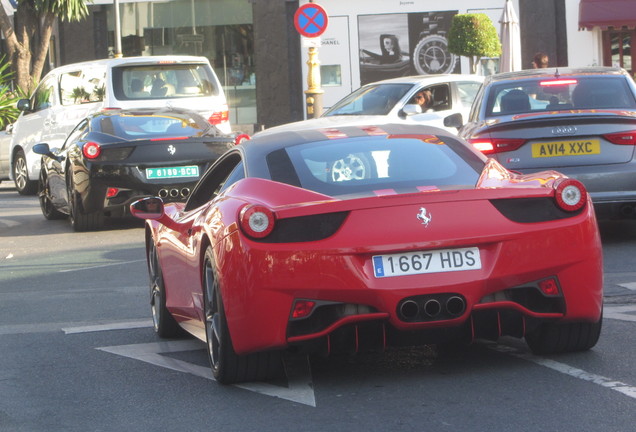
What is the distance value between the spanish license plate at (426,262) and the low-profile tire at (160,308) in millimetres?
2284

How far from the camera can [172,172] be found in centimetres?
1454

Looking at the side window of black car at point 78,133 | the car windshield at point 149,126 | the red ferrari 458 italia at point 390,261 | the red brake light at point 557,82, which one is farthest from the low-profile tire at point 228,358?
the side window of black car at point 78,133

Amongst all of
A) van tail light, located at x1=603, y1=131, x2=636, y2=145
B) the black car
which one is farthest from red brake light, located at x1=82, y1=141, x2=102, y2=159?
van tail light, located at x1=603, y1=131, x2=636, y2=145

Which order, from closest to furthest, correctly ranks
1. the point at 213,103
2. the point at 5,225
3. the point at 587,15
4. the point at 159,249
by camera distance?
the point at 159,249 < the point at 5,225 < the point at 213,103 < the point at 587,15

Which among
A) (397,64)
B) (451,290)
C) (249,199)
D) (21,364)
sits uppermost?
(397,64)

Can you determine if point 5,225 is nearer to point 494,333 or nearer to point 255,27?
point 494,333

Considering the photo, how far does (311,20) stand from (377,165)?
16.4 m

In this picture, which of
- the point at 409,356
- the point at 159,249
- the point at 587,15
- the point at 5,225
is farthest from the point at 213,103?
the point at 587,15

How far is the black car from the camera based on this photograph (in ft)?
47.6

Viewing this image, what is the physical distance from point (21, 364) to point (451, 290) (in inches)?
101

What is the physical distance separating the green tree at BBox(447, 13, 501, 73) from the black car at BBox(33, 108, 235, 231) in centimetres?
1376

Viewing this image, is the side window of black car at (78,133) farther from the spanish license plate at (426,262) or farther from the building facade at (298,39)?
the building facade at (298,39)

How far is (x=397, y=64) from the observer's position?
34.2 metres

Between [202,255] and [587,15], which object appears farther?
[587,15]
